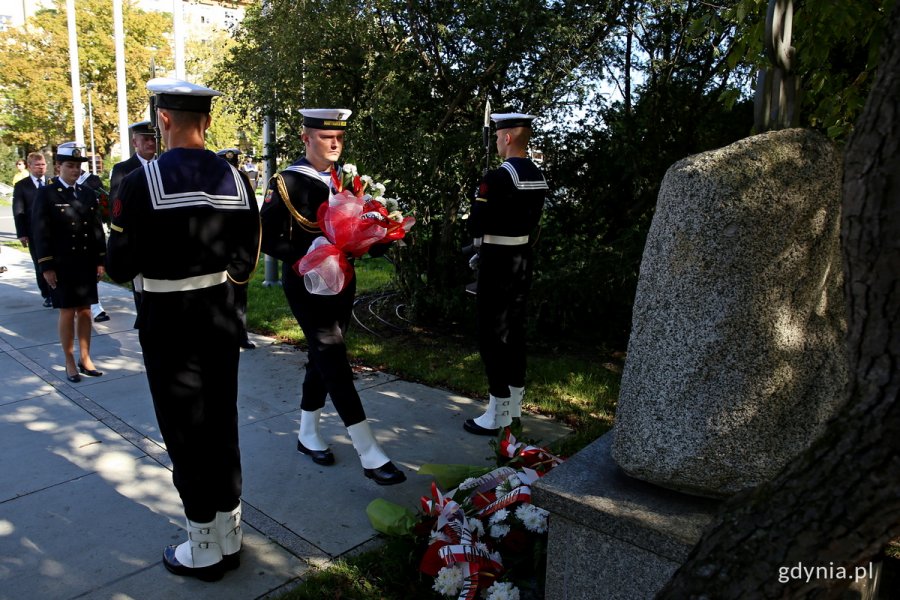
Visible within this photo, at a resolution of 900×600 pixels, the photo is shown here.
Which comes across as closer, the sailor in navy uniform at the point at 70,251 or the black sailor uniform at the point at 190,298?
the black sailor uniform at the point at 190,298

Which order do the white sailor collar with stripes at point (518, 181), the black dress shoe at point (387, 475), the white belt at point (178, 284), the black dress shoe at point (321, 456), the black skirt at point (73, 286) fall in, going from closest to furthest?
the white belt at point (178, 284), the black dress shoe at point (387, 475), the black dress shoe at point (321, 456), the white sailor collar with stripes at point (518, 181), the black skirt at point (73, 286)

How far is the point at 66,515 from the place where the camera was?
11.3 ft

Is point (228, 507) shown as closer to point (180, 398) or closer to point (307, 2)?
point (180, 398)

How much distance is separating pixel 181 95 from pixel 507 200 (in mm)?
2226

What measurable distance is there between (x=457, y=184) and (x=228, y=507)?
14.5ft

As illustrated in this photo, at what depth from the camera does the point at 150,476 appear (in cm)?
387

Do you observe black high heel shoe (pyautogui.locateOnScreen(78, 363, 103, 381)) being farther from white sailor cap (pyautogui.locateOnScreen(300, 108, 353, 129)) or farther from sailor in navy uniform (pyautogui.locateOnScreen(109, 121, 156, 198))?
white sailor cap (pyautogui.locateOnScreen(300, 108, 353, 129))

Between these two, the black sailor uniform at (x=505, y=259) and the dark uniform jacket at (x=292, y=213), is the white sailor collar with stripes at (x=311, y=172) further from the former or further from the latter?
the black sailor uniform at (x=505, y=259)

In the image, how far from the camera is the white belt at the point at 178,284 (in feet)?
9.18

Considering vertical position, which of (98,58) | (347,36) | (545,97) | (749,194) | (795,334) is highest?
(98,58)

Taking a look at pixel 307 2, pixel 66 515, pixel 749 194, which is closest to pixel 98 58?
pixel 307 2

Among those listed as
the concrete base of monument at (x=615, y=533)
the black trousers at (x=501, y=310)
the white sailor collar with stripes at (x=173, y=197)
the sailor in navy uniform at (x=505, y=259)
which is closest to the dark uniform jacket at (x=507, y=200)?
the sailor in navy uniform at (x=505, y=259)

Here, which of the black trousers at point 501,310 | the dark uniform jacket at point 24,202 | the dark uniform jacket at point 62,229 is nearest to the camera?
Result: the black trousers at point 501,310

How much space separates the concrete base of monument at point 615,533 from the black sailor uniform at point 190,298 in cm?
145
